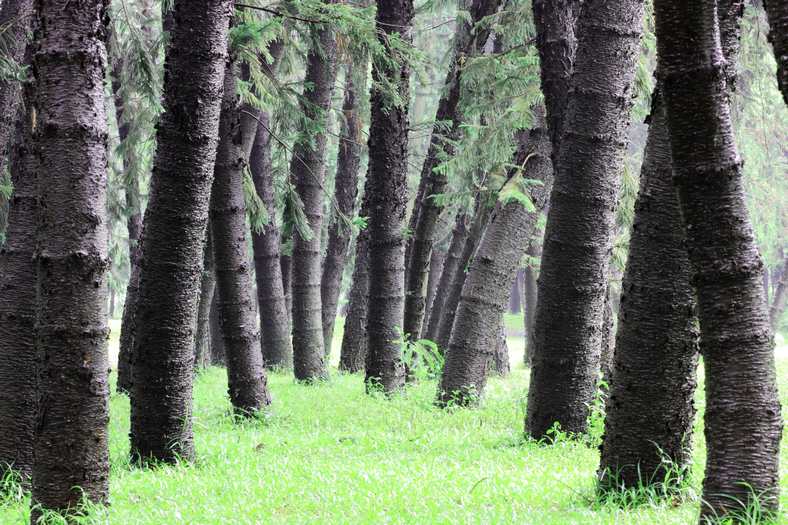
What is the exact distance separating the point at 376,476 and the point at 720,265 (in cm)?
303

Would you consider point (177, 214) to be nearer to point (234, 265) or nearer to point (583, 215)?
point (234, 265)

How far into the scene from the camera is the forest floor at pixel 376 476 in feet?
15.1

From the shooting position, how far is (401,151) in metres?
10.4

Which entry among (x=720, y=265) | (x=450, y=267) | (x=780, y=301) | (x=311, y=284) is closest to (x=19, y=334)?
(x=720, y=265)

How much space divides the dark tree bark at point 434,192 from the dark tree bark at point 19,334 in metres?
6.60

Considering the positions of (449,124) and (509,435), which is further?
(449,124)

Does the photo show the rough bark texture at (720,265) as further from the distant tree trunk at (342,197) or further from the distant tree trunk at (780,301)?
the distant tree trunk at (780,301)

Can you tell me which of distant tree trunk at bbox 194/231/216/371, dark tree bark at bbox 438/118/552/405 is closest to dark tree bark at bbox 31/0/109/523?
dark tree bark at bbox 438/118/552/405

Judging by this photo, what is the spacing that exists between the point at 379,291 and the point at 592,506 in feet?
20.1

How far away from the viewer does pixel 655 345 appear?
451 cm

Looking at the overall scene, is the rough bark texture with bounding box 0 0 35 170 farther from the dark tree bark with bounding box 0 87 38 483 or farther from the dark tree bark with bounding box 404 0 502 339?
the dark tree bark with bounding box 404 0 502 339

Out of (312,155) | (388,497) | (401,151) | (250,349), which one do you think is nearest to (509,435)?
(388,497)

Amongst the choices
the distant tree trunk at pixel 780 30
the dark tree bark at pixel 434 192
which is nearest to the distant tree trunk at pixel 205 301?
the dark tree bark at pixel 434 192

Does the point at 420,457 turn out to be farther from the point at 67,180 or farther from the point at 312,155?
the point at 312,155
